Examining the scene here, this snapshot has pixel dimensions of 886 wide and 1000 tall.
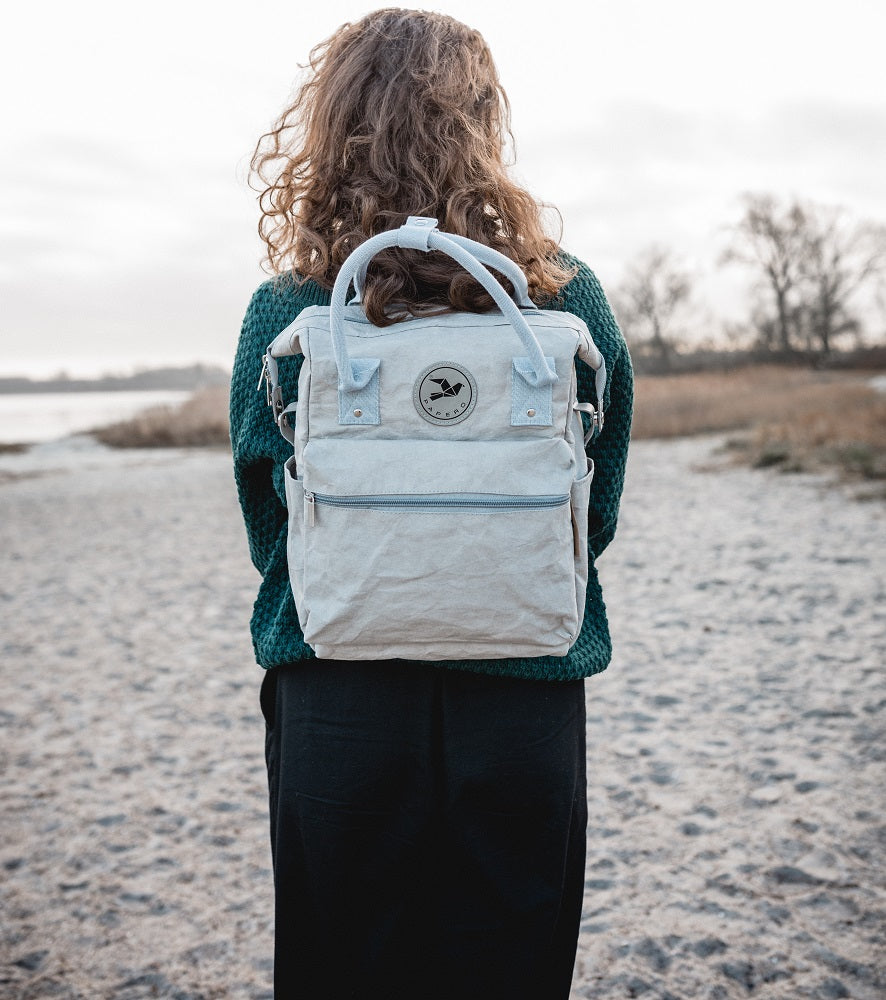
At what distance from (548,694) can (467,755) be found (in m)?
0.16

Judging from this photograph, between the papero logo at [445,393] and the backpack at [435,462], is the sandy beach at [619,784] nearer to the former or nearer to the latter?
the backpack at [435,462]

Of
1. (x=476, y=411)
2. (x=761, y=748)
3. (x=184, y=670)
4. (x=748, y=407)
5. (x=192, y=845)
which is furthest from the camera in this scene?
(x=748, y=407)

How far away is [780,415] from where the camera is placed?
17188mm

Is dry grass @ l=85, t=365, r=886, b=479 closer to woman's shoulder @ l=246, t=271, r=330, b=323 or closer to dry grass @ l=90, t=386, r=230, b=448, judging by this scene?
dry grass @ l=90, t=386, r=230, b=448

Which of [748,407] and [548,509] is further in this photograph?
[748,407]

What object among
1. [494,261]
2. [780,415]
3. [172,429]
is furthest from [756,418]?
[494,261]

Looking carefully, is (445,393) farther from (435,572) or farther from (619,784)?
(619,784)

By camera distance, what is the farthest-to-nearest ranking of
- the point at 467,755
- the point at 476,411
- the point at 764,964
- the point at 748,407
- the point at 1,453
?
the point at 1,453, the point at 748,407, the point at 764,964, the point at 467,755, the point at 476,411

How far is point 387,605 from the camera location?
1.15 metres

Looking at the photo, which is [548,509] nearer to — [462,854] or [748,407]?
[462,854]

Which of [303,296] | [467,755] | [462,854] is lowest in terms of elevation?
[462,854]

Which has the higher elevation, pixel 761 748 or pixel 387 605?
pixel 387 605

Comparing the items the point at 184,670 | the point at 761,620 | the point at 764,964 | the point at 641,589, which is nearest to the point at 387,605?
the point at 764,964

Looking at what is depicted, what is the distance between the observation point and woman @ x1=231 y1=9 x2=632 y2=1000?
1.27 m
